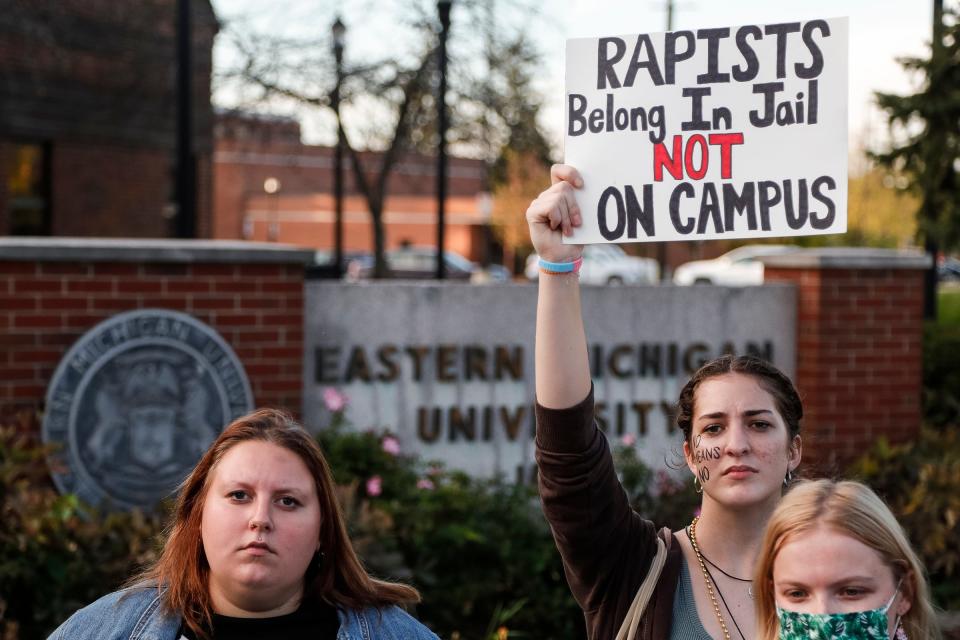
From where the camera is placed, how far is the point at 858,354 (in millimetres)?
7410

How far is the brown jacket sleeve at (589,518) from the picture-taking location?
8.29ft

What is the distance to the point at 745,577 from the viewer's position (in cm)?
248

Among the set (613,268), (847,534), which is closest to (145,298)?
(847,534)

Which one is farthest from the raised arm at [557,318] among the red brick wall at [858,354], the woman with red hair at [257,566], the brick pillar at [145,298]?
the red brick wall at [858,354]

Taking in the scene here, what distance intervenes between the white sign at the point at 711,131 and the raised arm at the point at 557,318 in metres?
0.08

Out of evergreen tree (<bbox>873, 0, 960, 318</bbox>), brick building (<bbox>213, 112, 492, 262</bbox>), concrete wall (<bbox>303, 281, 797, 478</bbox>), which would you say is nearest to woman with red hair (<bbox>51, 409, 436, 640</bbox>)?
concrete wall (<bbox>303, 281, 797, 478</bbox>)

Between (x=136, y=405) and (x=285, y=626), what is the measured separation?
378cm

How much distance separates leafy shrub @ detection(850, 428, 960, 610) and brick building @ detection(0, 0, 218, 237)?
11.7 m

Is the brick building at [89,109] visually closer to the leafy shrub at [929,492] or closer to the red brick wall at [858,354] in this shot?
the red brick wall at [858,354]

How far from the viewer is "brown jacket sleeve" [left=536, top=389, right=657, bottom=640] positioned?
253 centimetres

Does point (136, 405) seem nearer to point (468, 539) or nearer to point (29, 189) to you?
point (468, 539)

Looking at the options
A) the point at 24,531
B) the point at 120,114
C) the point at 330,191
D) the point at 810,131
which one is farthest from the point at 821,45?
the point at 330,191

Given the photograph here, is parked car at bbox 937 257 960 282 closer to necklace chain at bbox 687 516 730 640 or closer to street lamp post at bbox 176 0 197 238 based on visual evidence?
street lamp post at bbox 176 0 197 238

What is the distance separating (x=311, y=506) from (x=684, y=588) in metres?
0.75
